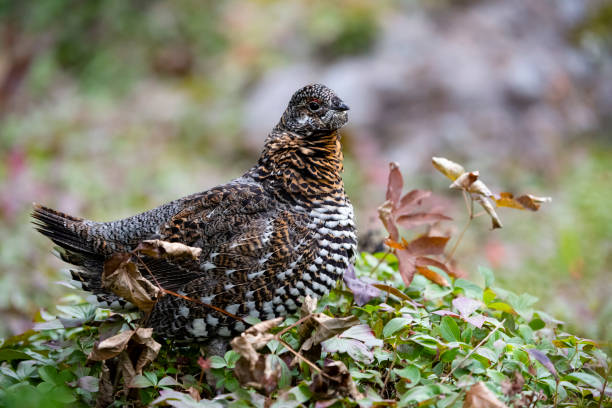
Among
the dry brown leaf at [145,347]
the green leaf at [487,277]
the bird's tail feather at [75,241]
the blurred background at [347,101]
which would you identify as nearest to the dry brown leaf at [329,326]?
the dry brown leaf at [145,347]

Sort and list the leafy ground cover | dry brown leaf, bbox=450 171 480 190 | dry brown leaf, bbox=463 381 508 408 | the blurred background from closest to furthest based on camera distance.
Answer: dry brown leaf, bbox=463 381 508 408 → the leafy ground cover → dry brown leaf, bbox=450 171 480 190 → the blurred background

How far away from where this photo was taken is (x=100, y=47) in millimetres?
7949

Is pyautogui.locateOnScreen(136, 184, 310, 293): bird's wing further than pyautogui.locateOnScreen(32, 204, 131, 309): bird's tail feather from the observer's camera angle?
No

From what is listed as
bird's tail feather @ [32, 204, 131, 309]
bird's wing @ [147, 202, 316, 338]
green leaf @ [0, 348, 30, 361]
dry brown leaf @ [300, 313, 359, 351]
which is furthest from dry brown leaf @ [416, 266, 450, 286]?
green leaf @ [0, 348, 30, 361]

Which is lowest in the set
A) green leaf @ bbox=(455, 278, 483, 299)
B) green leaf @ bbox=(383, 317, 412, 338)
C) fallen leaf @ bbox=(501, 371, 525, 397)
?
fallen leaf @ bbox=(501, 371, 525, 397)

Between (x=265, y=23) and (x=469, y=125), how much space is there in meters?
4.72

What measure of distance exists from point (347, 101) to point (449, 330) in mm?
6590

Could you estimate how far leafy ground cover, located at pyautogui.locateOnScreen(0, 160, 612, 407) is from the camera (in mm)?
2125

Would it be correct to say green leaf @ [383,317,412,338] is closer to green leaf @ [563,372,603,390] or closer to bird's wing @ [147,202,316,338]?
bird's wing @ [147,202,316,338]

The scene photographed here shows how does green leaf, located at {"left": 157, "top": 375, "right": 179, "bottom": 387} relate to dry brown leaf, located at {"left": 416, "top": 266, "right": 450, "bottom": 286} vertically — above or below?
below

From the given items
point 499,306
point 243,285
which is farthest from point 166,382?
point 499,306

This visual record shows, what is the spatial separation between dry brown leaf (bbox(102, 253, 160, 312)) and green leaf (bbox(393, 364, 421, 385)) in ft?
3.32

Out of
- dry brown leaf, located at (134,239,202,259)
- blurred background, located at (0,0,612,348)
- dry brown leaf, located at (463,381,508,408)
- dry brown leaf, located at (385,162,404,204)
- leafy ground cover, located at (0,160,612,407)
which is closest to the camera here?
dry brown leaf, located at (463,381,508,408)

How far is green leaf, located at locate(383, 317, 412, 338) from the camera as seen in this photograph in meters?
2.42
